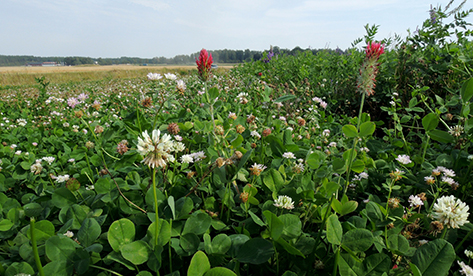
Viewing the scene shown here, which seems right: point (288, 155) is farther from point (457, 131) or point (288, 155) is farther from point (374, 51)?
point (457, 131)

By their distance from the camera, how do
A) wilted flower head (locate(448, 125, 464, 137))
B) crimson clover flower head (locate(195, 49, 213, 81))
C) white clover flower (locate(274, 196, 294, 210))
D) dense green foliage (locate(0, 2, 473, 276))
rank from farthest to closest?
wilted flower head (locate(448, 125, 464, 137)) < crimson clover flower head (locate(195, 49, 213, 81)) < white clover flower (locate(274, 196, 294, 210)) < dense green foliage (locate(0, 2, 473, 276))

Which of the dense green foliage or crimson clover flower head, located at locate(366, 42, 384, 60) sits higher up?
crimson clover flower head, located at locate(366, 42, 384, 60)

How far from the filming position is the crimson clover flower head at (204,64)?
1118mm

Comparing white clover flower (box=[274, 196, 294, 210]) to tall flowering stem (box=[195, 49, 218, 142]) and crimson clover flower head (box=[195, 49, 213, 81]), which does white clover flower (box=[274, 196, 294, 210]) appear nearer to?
tall flowering stem (box=[195, 49, 218, 142])

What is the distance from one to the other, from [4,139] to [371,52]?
311cm

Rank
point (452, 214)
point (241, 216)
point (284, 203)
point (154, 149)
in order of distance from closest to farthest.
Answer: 1. point (154, 149)
2. point (452, 214)
3. point (284, 203)
4. point (241, 216)

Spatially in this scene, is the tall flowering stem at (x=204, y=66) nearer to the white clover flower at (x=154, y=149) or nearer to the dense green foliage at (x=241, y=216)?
the dense green foliage at (x=241, y=216)

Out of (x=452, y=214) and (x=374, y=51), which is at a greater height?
(x=374, y=51)

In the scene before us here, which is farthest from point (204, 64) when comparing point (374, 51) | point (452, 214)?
point (452, 214)

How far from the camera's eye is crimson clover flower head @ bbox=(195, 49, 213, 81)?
3.67ft

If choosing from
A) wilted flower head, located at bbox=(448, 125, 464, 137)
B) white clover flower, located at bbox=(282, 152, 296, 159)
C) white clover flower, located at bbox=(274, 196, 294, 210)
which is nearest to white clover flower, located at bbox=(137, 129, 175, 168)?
white clover flower, located at bbox=(274, 196, 294, 210)

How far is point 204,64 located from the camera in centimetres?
A: 113

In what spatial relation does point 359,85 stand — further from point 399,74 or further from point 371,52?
point 399,74

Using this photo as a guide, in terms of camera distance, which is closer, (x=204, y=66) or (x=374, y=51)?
(x=374, y=51)
